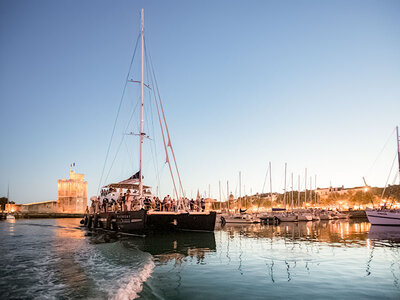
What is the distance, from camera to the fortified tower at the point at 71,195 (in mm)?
115750

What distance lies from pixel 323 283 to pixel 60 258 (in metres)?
11.4

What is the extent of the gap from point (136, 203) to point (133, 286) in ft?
58.7

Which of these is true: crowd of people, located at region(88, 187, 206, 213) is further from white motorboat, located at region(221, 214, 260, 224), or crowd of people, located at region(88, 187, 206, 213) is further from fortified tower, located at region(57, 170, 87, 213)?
fortified tower, located at region(57, 170, 87, 213)

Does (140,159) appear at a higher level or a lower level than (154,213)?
higher

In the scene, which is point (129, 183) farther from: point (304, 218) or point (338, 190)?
point (338, 190)


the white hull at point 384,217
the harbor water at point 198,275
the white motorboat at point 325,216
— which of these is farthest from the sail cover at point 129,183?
the white motorboat at point 325,216

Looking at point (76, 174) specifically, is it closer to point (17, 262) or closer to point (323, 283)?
point (17, 262)

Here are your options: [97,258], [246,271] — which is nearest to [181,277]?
[246,271]

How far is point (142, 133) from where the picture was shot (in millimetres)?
27922

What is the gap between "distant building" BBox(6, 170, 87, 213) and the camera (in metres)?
110

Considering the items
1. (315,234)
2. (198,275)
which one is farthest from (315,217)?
(198,275)

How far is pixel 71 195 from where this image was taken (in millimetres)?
117688

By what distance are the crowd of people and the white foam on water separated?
47.8 ft

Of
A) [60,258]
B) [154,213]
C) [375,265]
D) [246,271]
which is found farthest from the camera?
[154,213]
